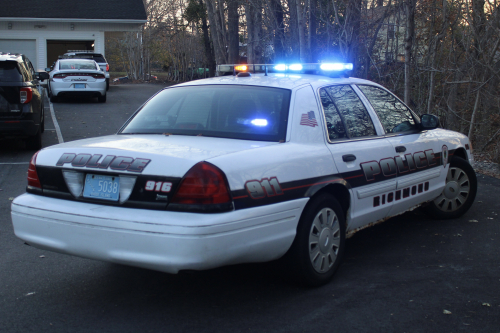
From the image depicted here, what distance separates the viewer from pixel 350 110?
15.8 feet

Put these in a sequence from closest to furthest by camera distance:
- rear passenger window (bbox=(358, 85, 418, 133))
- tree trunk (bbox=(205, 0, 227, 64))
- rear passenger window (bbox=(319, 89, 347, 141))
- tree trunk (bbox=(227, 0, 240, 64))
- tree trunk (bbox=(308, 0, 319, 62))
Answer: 1. rear passenger window (bbox=(319, 89, 347, 141))
2. rear passenger window (bbox=(358, 85, 418, 133))
3. tree trunk (bbox=(308, 0, 319, 62))
4. tree trunk (bbox=(227, 0, 240, 64))
5. tree trunk (bbox=(205, 0, 227, 64))

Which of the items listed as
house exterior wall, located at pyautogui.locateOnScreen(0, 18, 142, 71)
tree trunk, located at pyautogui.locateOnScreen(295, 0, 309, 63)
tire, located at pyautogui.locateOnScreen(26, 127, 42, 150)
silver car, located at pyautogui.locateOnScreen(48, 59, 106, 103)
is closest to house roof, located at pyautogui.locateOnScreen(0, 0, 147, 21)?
house exterior wall, located at pyautogui.locateOnScreen(0, 18, 142, 71)

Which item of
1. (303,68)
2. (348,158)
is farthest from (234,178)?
(303,68)

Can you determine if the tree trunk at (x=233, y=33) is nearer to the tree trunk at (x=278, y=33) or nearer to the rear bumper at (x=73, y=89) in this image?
the tree trunk at (x=278, y=33)

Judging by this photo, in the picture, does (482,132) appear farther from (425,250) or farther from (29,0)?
(29,0)

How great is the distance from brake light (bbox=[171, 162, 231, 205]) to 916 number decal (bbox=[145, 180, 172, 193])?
68mm

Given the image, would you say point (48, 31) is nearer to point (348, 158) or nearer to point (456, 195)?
point (456, 195)

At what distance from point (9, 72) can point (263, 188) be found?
25.2ft

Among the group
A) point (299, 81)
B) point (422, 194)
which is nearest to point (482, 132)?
point (422, 194)

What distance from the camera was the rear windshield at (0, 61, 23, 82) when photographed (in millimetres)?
9633

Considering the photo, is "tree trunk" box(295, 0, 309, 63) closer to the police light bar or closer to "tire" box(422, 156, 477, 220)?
"tire" box(422, 156, 477, 220)

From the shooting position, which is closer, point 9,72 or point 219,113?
point 219,113

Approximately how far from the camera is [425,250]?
5.13 m

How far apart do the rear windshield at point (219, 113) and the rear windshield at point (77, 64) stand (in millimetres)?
16168
